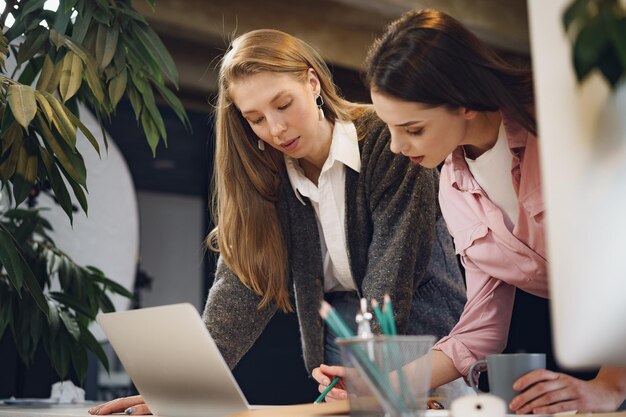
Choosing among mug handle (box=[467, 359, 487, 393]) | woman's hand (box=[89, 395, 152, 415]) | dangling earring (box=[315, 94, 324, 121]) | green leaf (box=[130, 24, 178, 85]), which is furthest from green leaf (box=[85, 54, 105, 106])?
mug handle (box=[467, 359, 487, 393])

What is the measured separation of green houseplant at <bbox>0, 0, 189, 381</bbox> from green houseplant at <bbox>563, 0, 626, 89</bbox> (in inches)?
47.0

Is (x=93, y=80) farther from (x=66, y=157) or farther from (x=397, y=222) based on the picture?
(x=397, y=222)

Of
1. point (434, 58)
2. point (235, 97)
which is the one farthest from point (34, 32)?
point (434, 58)

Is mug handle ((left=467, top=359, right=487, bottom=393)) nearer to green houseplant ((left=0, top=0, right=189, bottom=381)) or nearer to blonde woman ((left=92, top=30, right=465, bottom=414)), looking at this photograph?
blonde woman ((left=92, top=30, right=465, bottom=414))

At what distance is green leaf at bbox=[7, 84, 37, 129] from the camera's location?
5.27 ft

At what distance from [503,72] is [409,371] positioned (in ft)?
1.89

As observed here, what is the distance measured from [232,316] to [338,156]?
38 centimetres

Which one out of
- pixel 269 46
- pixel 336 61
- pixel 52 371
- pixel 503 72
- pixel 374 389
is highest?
pixel 336 61

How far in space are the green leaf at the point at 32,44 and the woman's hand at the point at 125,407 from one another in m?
0.86

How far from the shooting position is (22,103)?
1.64 metres

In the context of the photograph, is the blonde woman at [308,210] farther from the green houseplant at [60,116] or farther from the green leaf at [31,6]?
the green leaf at [31,6]

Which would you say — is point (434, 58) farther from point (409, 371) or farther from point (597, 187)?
Answer: point (597, 187)

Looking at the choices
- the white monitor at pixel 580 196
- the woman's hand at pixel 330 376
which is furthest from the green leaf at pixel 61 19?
the white monitor at pixel 580 196

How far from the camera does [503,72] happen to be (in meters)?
1.28
